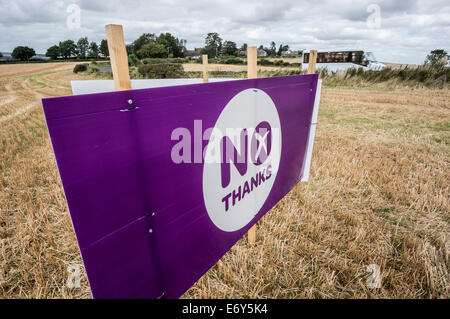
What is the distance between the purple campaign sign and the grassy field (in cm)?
49

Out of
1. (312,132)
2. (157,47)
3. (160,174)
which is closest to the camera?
(160,174)

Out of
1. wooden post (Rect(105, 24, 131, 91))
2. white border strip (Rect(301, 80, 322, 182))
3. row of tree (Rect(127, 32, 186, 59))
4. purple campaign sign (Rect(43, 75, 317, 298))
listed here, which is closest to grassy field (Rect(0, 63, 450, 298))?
white border strip (Rect(301, 80, 322, 182))

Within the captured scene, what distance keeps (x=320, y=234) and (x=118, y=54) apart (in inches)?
109

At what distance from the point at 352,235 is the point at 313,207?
0.66 metres

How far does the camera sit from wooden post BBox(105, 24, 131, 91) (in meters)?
1.18

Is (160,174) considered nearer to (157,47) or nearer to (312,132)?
(312,132)

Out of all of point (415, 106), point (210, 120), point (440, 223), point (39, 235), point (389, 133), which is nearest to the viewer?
point (210, 120)

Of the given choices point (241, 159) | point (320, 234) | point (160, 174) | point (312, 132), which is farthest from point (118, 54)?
point (312, 132)

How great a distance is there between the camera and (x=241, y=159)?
2.28m

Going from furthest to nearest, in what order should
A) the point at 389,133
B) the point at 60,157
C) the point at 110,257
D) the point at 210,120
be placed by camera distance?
the point at 389,133, the point at 210,120, the point at 110,257, the point at 60,157

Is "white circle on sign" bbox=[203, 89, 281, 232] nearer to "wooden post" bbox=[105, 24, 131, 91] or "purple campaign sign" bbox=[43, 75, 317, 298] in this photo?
"purple campaign sign" bbox=[43, 75, 317, 298]

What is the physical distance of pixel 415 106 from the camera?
1056 cm
